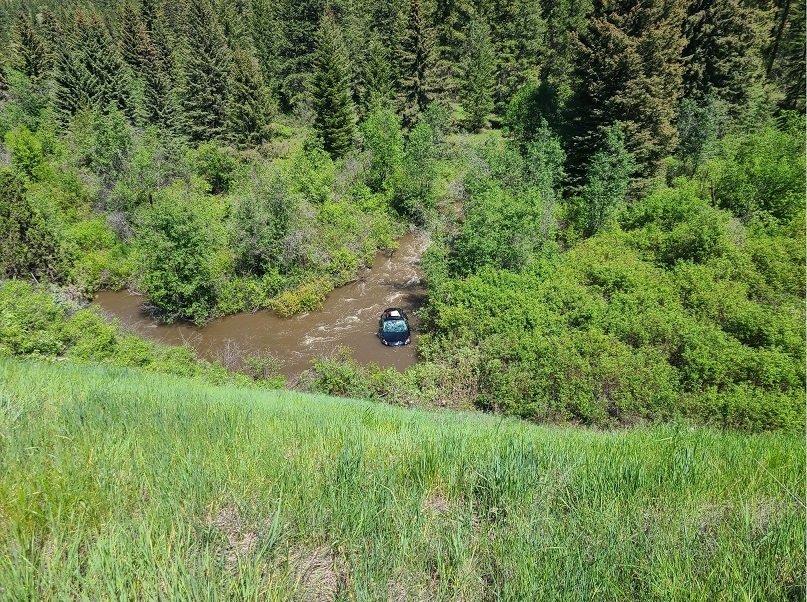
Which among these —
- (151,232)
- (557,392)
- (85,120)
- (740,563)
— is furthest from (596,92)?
(85,120)

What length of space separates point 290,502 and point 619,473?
221 centimetres

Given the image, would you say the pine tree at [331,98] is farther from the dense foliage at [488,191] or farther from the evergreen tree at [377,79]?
the evergreen tree at [377,79]

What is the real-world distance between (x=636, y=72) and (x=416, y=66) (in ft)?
65.4

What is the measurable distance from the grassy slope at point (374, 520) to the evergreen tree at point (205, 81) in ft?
130

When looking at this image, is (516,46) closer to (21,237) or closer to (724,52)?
(724,52)

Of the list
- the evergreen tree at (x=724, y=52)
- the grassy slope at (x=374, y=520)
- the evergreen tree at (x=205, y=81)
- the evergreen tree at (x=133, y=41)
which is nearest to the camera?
the grassy slope at (x=374, y=520)

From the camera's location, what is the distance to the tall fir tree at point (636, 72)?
23.4 metres

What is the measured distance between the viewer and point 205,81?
122ft

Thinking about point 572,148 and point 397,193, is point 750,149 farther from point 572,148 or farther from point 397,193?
point 397,193

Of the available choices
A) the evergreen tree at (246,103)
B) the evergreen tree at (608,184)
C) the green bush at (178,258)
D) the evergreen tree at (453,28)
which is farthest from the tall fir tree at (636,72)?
the evergreen tree at (246,103)

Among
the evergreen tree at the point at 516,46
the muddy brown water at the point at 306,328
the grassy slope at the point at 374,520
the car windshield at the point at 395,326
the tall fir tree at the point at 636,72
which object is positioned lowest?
the muddy brown water at the point at 306,328

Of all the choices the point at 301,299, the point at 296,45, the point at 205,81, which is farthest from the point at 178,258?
the point at 296,45

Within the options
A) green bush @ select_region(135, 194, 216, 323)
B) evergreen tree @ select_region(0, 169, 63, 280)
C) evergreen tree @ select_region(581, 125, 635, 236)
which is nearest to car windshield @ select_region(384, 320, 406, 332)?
green bush @ select_region(135, 194, 216, 323)

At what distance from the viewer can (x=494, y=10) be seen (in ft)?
152
